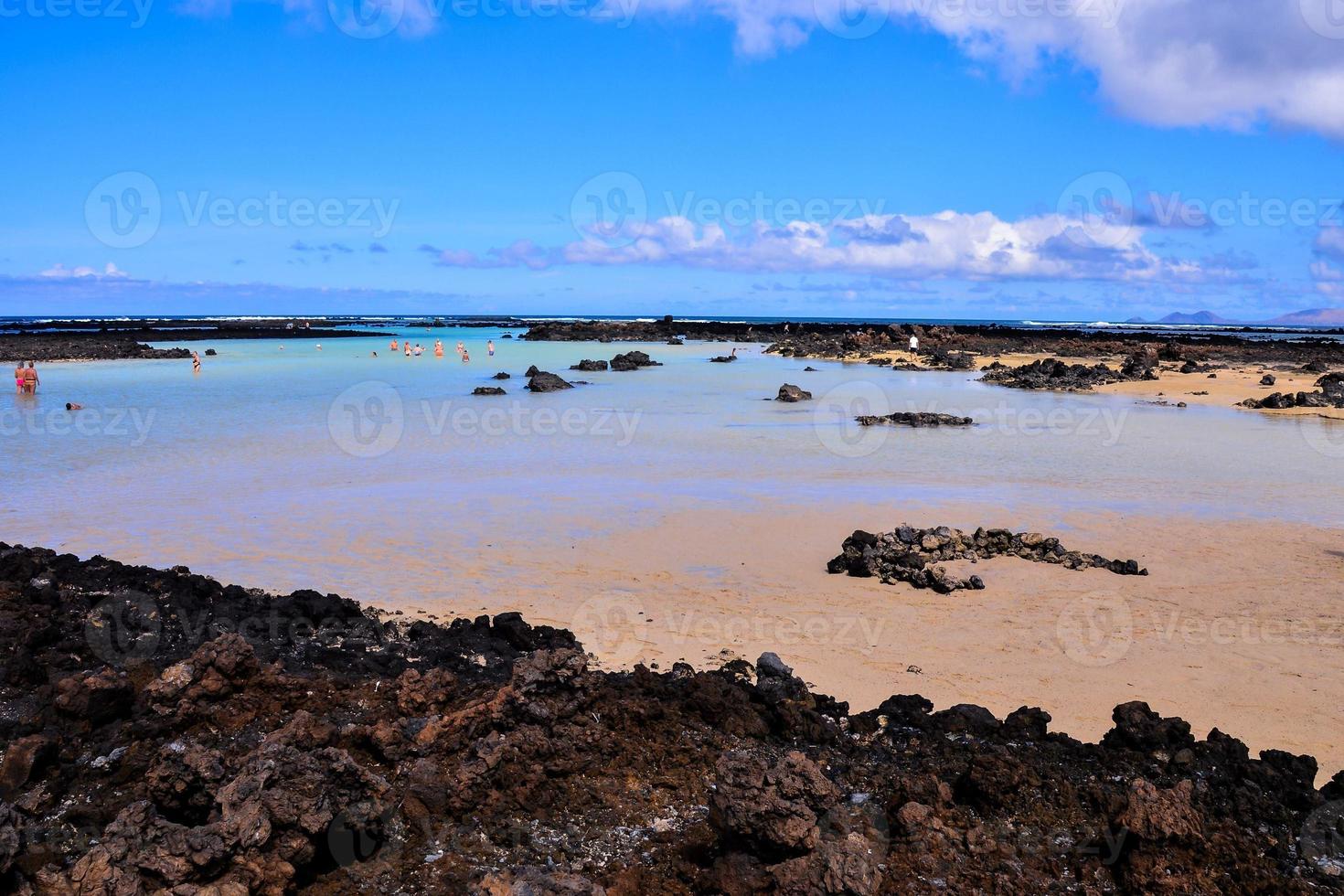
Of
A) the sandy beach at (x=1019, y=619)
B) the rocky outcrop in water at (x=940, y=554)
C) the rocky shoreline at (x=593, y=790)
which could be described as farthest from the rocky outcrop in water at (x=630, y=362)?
the rocky shoreline at (x=593, y=790)

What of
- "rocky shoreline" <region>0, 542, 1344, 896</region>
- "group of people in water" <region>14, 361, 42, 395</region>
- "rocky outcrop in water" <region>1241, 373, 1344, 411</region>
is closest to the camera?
"rocky shoreline" <region>0, 542, 1344, 896</region>

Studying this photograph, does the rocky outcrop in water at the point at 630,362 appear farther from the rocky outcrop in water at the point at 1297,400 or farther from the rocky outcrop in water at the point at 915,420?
the rocky outcrop in water at the point at 1297,400

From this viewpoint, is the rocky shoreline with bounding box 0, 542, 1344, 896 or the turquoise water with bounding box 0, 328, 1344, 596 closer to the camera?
the rocky shoreline with bounding box 0, 542, 1344, 896

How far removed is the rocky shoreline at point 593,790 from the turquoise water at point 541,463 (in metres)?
4.28

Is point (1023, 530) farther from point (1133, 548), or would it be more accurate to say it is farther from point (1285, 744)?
point (1285, 744)

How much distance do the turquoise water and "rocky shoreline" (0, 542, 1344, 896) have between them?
4.28 m

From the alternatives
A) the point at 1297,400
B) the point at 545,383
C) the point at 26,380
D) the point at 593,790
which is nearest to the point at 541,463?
the point at 593,790

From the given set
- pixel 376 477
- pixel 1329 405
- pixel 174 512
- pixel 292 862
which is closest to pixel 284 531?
→ pixel 174 512

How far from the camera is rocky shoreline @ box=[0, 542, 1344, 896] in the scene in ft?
13.9

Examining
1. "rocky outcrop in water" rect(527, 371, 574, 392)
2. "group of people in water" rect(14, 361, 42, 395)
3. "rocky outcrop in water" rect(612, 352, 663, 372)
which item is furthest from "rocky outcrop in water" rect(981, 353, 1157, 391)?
"group of people in water" rect(14, 361, 42, 395)

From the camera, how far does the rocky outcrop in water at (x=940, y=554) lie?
9.43m

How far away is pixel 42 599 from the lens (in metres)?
7.99

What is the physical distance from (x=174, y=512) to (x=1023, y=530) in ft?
36.9

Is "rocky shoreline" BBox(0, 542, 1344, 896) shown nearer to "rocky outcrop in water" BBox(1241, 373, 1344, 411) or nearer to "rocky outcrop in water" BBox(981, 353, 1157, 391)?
"rocky outcrop in water" BBox(1241, 373, 1344, 411)
